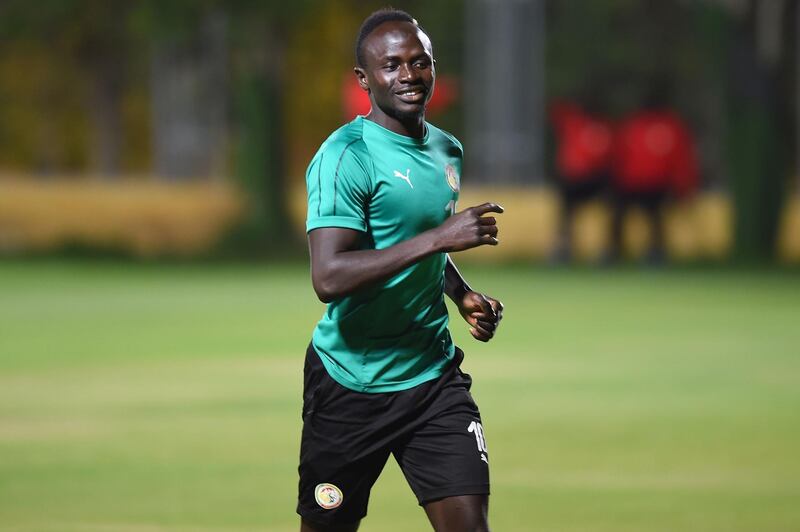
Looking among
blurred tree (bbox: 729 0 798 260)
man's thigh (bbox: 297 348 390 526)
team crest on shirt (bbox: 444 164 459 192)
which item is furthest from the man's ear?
blurred tree (bbox: 729 0 798 260)

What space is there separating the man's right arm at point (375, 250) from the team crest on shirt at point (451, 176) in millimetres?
341

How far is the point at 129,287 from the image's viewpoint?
2150 cm

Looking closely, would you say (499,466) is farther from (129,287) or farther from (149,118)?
Result: (149,118)

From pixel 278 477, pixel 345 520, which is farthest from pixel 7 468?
pixel 345 520

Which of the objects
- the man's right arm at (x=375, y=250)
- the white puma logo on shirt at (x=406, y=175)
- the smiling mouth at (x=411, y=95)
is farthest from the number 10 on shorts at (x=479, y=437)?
the smiling mouth at (x=411, y=95)

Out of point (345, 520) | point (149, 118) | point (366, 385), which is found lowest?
point (149, 118)

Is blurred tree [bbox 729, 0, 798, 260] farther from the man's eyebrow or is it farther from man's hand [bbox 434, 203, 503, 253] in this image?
man's hand [bbox 434, 203, 503, 253]

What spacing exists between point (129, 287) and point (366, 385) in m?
16.5

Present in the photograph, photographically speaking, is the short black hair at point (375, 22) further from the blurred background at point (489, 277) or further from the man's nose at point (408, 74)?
the blurred background at point (489, 277)

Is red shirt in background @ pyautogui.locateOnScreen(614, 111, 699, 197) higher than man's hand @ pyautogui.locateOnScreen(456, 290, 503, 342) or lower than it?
lower

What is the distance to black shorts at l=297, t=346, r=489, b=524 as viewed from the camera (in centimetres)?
534

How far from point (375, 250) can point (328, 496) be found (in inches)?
34.1

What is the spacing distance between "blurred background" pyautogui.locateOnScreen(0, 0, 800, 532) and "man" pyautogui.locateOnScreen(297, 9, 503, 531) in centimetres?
228

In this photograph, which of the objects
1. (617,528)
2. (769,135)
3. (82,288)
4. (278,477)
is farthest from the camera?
(769,135)
